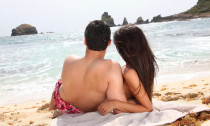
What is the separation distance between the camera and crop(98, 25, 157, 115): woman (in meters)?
2.73

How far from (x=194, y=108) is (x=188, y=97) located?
4.42 feet

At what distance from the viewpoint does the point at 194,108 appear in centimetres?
282

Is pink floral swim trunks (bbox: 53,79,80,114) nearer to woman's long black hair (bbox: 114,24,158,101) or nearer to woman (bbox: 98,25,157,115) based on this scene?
woman (bbox: 98,25,157,115)

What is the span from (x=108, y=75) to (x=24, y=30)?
96.0 metres

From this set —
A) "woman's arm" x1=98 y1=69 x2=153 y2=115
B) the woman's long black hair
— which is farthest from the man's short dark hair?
"woman's arm" x1=98 y1=69 x2=153 y2=115

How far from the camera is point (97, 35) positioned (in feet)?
8.38

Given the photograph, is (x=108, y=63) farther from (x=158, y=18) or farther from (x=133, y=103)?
(x=158, y=18)

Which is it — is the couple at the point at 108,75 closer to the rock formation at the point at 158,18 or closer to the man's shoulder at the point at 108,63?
the man's shoulder at the point at 108,63

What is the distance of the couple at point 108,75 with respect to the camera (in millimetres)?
2609

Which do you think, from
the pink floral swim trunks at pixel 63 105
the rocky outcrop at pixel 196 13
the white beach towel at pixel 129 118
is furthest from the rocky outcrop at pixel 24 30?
the white beach towel at pixel 129 118

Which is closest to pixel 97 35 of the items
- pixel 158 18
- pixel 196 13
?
pixel 196 13

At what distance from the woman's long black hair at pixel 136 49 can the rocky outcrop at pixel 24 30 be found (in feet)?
309

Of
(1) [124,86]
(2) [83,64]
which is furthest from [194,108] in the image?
(2) [83,64]

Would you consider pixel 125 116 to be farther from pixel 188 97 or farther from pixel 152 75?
pixel 188 97
